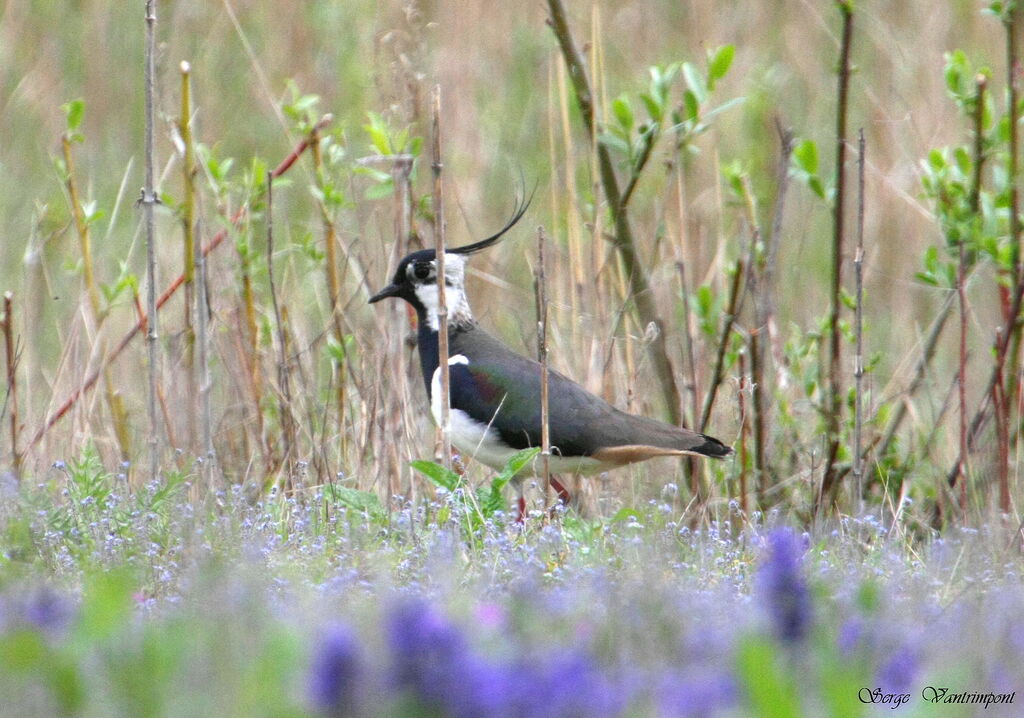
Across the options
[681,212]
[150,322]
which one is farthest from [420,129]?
[150,322]

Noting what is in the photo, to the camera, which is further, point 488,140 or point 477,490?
point 488,140

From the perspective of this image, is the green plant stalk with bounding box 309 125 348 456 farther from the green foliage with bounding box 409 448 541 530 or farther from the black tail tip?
the black tail tip

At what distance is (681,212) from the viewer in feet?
16.4

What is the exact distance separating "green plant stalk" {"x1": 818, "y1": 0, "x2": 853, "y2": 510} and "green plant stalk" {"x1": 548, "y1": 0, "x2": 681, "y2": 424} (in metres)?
0.59

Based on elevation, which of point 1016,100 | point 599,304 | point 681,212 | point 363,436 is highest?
point 1016,100

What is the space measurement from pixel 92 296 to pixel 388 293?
1.05 metres

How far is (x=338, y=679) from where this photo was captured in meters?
1.44

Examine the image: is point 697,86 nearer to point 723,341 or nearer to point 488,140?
point 723,341

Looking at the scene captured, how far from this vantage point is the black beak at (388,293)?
4.96m

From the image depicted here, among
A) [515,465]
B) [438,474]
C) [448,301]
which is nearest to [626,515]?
[515,465]

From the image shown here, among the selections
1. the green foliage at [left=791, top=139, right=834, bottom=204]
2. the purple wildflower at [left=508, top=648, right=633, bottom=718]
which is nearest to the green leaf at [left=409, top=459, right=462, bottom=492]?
the green foliage at [left=791, top=139, right=834, bottom=204]

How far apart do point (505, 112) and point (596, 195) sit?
3.06 meters

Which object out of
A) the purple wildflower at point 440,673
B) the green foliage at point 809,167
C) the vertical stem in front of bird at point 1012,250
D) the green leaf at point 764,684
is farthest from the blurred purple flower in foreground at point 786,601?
the green foliage at point 809,167

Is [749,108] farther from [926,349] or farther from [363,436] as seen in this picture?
[363,436]
